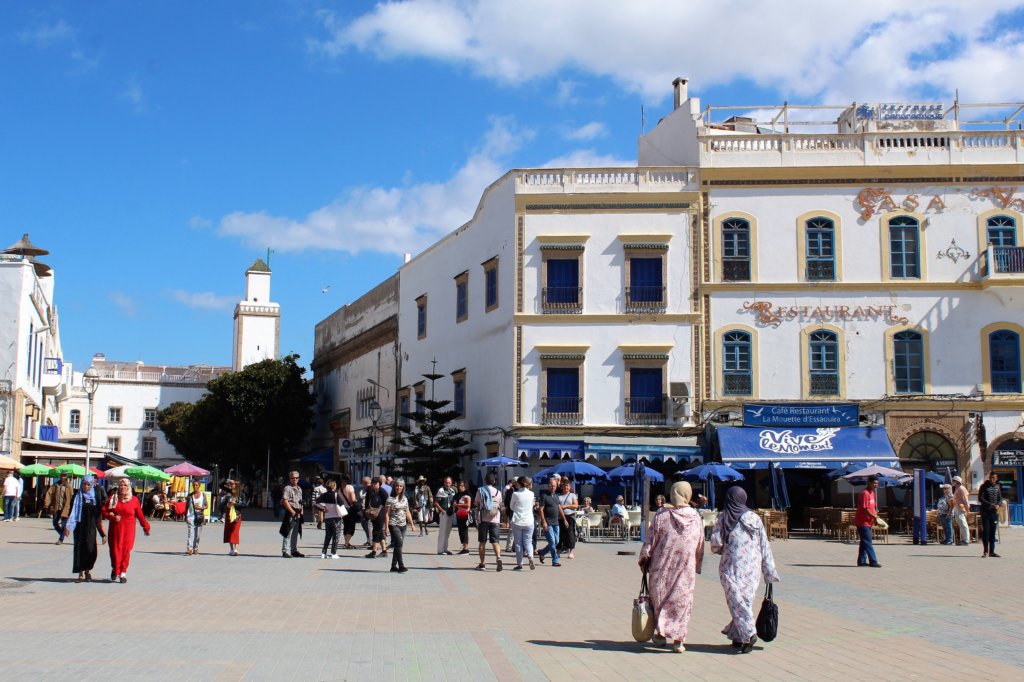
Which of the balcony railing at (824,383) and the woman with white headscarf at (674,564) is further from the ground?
the balcony railing at (824,383)

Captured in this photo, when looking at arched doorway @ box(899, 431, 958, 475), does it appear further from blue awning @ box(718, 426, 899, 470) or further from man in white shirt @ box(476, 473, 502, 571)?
man in white shirt @ box(476, 473, 502, 571)

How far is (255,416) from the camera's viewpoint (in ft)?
179

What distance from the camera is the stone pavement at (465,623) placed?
890 cm

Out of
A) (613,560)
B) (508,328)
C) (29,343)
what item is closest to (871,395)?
(508,328)

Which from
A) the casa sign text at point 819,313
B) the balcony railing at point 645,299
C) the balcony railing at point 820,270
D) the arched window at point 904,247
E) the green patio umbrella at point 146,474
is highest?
the arched window at point 904,247

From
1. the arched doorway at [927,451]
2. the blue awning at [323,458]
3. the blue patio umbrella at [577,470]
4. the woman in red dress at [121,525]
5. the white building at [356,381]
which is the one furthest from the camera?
the blue awning at [323,458]

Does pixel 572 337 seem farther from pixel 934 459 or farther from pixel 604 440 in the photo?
pixel 934 459

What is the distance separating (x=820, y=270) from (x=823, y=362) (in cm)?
274

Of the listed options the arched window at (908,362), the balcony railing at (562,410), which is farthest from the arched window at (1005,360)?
the balcony railing at (562,410)

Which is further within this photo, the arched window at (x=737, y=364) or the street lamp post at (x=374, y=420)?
the street lamp post at (x=374, y=420)

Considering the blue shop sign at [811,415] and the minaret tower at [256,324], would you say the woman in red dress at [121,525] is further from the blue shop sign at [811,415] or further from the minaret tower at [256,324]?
the minaret tower at [256,324]

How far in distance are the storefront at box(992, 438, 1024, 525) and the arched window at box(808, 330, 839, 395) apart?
4.83 metres

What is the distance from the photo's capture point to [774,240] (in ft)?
108

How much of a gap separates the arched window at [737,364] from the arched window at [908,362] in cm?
418
